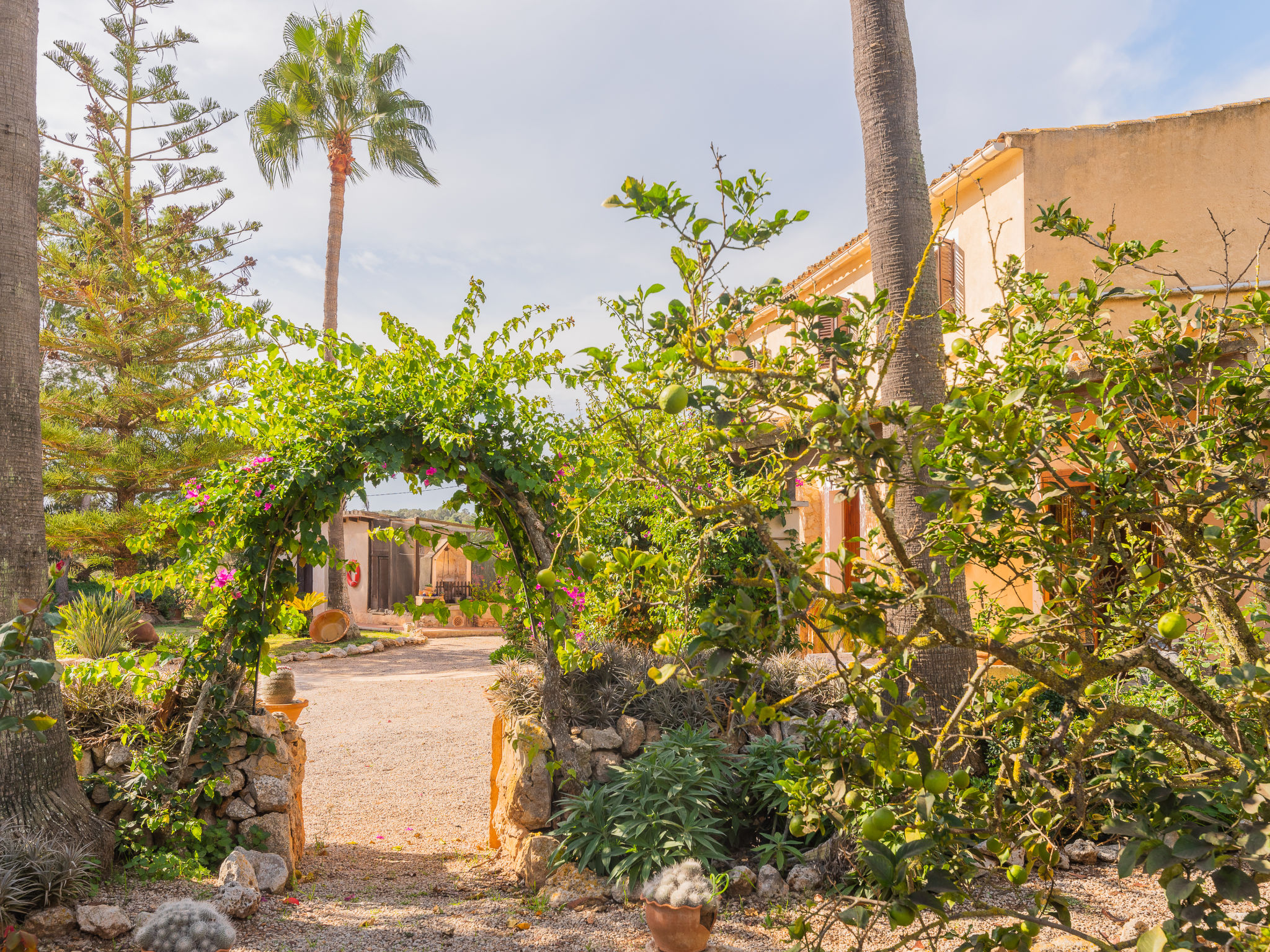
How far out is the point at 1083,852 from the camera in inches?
167

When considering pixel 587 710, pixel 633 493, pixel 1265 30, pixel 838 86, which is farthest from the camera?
pixel 838 86

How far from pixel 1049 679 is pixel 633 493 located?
56.7 inches

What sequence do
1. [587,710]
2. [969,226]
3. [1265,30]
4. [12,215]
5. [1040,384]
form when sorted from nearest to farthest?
[1040,384], [12,215], [1265,30], [587,710], [969,226]

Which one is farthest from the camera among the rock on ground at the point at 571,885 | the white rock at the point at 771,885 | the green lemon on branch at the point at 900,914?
the rock on ground at the point at 571,885

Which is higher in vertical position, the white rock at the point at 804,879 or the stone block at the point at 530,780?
the stone block at the point at 530,780

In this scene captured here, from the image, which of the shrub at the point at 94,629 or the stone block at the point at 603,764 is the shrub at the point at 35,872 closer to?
the stone block at the point at 603,764

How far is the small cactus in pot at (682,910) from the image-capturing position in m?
3.37

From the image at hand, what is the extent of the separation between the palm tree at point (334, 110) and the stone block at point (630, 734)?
1199 cm

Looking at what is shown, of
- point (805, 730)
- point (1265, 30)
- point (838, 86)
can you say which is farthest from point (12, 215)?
point (1265, 30)

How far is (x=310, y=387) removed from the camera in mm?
4266

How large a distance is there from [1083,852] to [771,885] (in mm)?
1823

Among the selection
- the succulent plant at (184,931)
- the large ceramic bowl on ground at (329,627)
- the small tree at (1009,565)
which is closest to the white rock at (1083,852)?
the small tree at (1009,565)

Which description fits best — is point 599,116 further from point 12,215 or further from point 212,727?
point 212,727

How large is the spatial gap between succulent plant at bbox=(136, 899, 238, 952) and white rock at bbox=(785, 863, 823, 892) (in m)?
2.62
